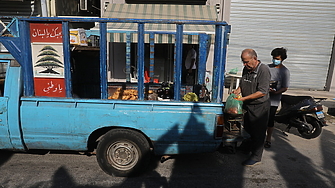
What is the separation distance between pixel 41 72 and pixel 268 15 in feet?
30.4

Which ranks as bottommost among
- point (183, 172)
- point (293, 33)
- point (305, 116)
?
point (183, 172)

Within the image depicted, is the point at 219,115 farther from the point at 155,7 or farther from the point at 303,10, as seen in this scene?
the point at 303,10

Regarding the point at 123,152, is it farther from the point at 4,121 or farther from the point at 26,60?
the point at 26,60

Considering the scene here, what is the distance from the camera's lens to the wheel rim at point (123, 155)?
3410 mm

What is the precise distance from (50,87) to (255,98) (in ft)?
9.77

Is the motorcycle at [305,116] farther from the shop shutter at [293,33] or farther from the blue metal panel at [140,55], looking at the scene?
the shop shutter at [293,33]

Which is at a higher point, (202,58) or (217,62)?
(202,58)

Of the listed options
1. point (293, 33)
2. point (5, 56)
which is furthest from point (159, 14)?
point (5, 56)

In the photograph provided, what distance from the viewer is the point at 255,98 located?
3.69 m

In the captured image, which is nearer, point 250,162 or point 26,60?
point 26,60

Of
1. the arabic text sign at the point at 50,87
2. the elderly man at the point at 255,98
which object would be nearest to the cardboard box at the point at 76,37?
the arabic text sign at the point at 50,87

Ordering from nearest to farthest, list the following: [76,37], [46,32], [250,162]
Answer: [46,32] < [250,162] < [76,37]

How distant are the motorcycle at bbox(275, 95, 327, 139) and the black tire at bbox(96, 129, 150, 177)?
373 cm

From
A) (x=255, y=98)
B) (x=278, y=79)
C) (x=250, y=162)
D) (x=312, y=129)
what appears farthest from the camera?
(x=312, y=129)
